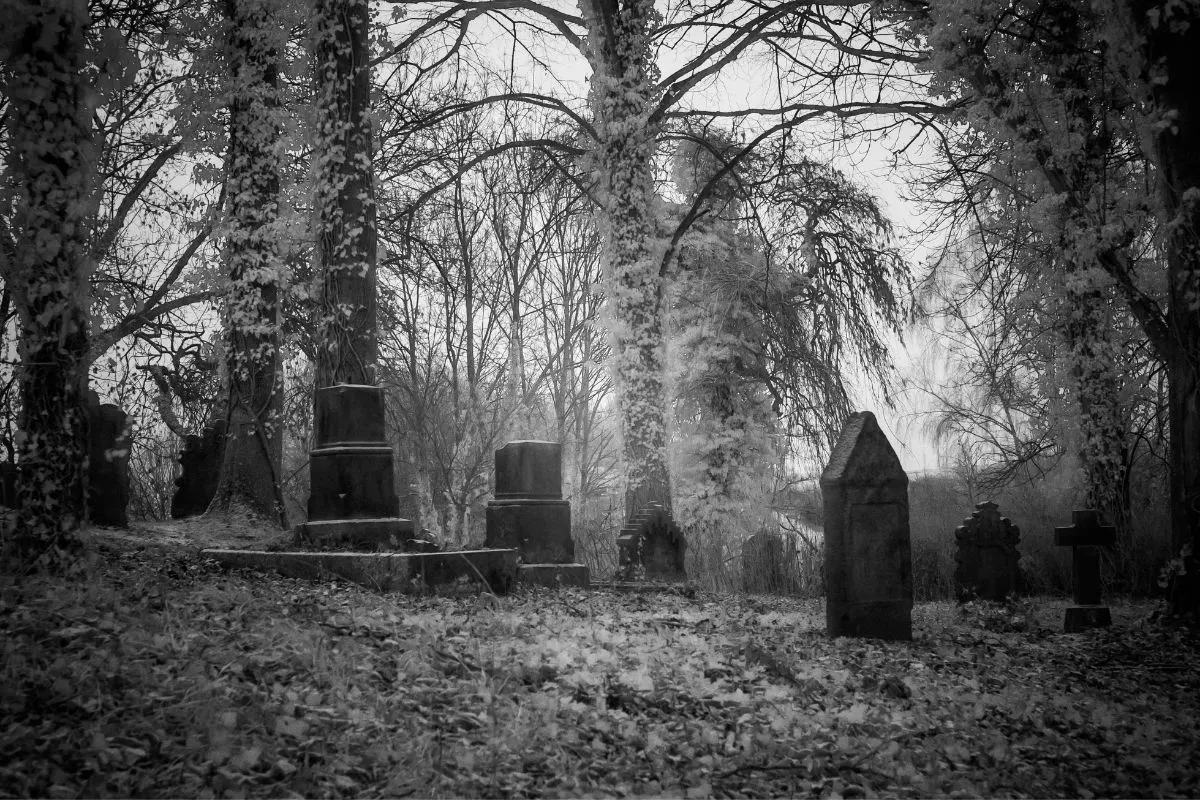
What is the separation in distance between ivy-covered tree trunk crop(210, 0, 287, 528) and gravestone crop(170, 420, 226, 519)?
2262 mm

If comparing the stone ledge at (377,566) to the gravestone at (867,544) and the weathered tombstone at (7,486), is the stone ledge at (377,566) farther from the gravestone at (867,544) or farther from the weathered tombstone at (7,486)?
the weathered tombstone at (7,486)

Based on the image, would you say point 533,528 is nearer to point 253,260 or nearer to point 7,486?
point 253,260

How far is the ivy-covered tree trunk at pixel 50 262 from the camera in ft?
17.9

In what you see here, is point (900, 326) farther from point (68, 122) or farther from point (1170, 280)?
point (68, 122)

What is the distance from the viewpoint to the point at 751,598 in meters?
10.7

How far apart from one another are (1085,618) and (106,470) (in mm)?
11373

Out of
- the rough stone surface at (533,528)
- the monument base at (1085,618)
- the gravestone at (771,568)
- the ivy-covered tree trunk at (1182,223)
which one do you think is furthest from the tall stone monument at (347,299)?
the ivy-covered tree trunk at (1182,223)

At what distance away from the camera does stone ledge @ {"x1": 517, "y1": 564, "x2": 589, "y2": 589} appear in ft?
32.3

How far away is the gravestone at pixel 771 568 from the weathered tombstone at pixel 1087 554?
415 cm

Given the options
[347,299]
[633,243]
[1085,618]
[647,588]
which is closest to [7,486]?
[347,299]

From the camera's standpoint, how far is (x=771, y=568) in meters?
12.5

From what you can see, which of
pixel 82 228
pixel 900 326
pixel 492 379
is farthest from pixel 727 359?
pixel 82 228

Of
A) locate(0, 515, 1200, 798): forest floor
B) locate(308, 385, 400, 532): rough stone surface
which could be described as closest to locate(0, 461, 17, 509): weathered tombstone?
locate(308, 385, 400, 532): rough stone surface

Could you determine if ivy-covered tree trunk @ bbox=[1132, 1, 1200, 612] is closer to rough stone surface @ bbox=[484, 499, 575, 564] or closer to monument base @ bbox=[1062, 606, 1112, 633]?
monument base @ bbox=[1062, 606, 1112, 633]
